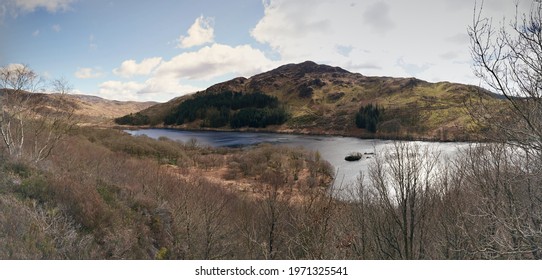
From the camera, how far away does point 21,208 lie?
6359 millimetres

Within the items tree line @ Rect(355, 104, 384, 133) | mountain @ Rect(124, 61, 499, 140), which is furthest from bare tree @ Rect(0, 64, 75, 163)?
tree line @ Rect(355, 104, 384, 133)

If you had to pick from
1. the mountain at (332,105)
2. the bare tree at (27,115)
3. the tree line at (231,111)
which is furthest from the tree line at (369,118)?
the bare tree at (27,115)

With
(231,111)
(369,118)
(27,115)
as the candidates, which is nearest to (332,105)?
(231,111)

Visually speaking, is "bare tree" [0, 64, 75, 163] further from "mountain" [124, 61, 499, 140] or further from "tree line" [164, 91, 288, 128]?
"tree line" [164, 91, 288, 128]

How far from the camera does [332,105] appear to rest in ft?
375

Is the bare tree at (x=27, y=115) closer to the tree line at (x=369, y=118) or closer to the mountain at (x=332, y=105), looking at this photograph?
the mountain at (x=332, y=105)

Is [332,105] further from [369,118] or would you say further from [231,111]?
[369,118]

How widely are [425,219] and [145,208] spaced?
10.9 m

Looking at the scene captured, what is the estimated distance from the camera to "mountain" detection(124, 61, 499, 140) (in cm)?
6592

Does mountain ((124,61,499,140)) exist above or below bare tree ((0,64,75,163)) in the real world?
above

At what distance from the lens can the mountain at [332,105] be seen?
65919 millimetres

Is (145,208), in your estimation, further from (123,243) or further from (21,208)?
(21,208)

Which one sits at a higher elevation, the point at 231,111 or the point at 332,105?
the point at 332,105
